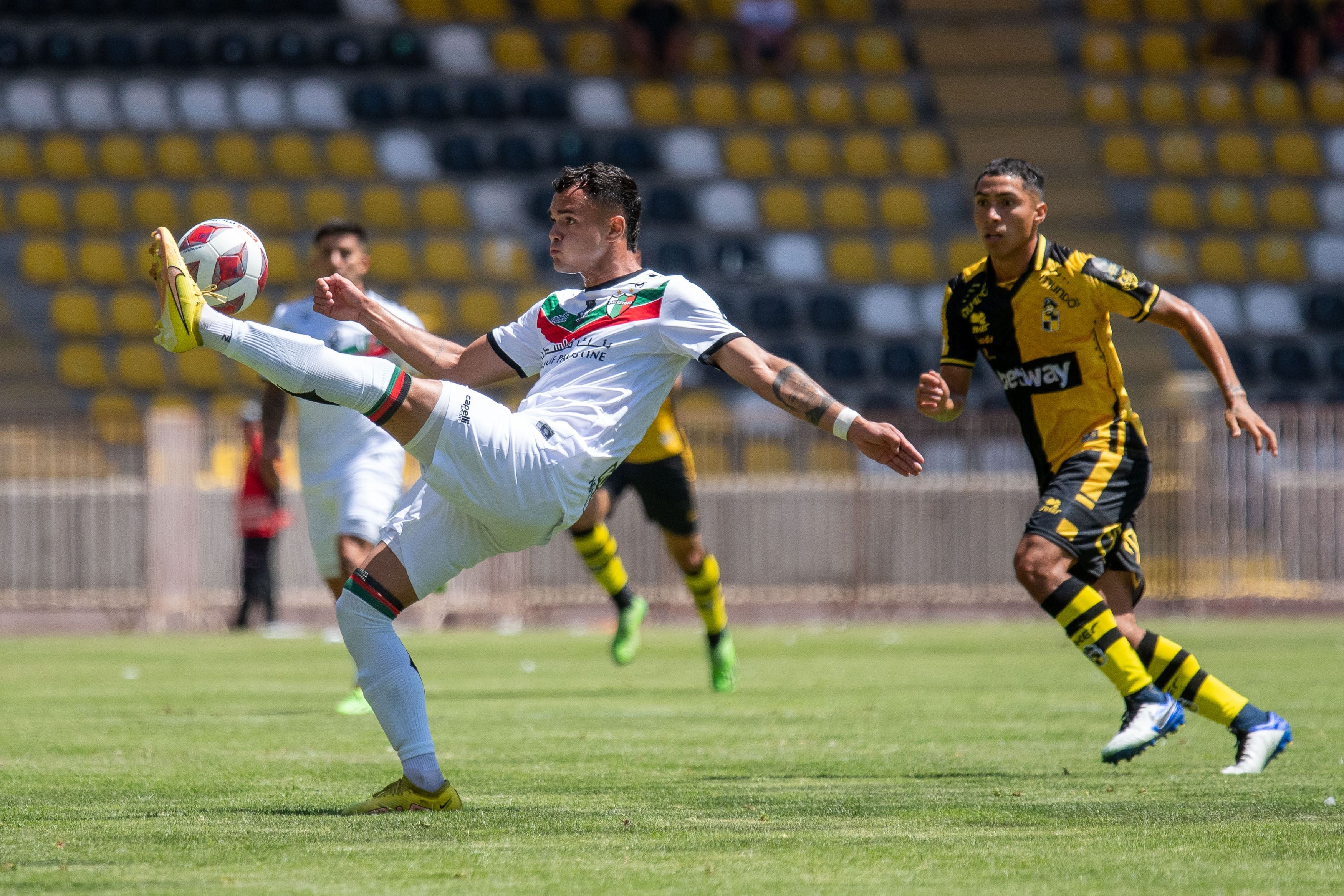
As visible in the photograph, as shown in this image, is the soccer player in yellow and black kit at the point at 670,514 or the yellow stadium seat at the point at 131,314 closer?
the soccer player in yellow and black kit at the point at 670,514

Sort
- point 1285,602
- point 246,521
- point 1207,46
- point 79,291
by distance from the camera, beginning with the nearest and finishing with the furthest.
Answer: point 246,521
point 1285,602
point 79,291
point 1207,46

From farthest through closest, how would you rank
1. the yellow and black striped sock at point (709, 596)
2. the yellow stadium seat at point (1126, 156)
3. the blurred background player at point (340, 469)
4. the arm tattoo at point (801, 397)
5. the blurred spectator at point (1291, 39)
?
the blurred spectator at point (1291, 39), the yellow stadium seat at point (1126, 156), the yellow and black striped sock at point (709, 596), the blurred background player at point (340, 469), the arm tattoo at point (801, 397)

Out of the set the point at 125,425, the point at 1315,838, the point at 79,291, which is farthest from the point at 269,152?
the point at 1315,838

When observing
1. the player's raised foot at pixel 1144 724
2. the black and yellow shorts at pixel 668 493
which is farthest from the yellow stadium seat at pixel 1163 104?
the player's raised foot at pixel 1144 724

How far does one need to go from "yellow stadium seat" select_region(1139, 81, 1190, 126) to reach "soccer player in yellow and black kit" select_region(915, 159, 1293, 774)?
62.7 feet

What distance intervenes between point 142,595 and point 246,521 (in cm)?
179

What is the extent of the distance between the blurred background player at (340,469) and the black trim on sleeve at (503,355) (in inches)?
124

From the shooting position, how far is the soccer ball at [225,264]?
6078 mm

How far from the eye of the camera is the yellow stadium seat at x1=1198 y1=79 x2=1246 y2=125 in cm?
2523

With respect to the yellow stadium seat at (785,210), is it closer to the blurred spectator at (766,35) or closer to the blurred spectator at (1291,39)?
the blurred spectator at (766,35)

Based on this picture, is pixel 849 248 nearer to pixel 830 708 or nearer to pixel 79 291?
pixel 79 291

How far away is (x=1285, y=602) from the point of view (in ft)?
62.3

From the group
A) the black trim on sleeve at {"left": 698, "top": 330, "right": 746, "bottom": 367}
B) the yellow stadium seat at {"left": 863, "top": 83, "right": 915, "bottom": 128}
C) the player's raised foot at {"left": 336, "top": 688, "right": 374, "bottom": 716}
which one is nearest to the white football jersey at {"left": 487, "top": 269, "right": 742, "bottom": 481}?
the black trim on sleeve at {"left": 698, "top": 330, "right": 746, "bottom": 367}

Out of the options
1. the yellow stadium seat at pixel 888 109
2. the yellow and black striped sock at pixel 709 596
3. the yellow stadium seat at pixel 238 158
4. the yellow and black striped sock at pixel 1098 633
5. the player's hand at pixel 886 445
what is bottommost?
the yellow and black striped sock at pixel 709 596
